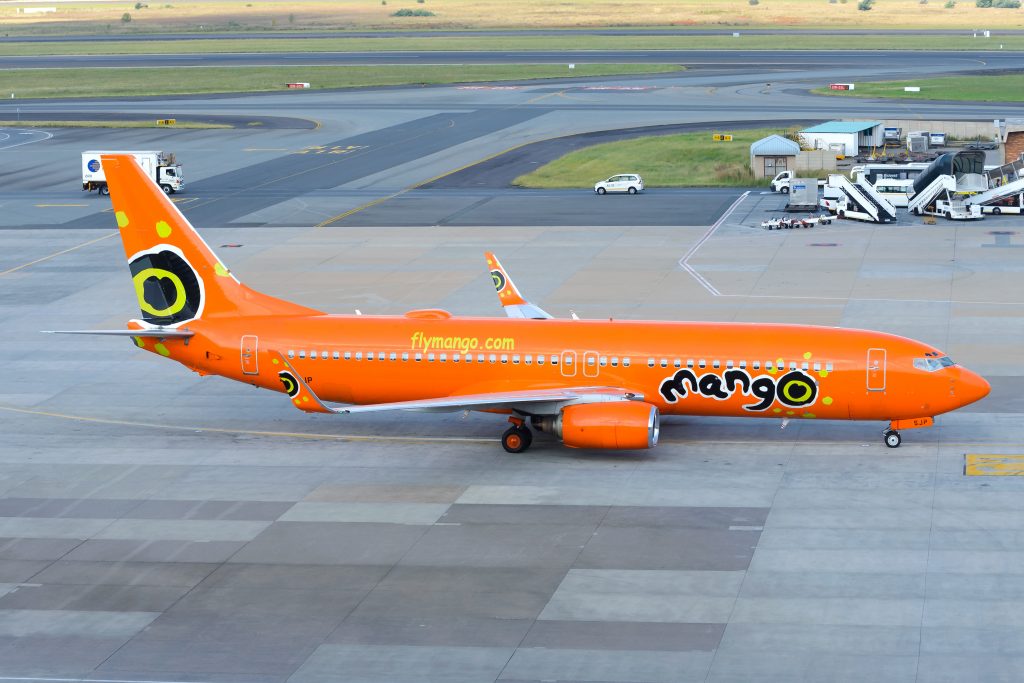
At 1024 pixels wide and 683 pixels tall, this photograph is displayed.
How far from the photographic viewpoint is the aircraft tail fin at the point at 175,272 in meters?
49.1

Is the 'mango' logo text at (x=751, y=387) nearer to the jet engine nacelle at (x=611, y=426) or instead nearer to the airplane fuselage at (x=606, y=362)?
the airplane fuselage at (x=606, y=362)

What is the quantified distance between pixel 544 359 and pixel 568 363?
0.82 metres

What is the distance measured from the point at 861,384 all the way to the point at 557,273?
32.8 m

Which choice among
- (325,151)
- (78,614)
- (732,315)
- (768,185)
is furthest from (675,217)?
(78,614)

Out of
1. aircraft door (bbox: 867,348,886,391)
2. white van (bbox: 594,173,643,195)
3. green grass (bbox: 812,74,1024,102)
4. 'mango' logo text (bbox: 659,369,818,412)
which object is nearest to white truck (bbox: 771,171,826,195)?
white van (bbox: 594,173,643,195)

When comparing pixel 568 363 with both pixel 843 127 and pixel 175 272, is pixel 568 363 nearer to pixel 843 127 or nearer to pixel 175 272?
pixel 175 272

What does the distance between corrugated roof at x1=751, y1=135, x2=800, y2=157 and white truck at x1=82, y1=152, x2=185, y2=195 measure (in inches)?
1814

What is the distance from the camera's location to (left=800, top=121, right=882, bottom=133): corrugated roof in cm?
11881

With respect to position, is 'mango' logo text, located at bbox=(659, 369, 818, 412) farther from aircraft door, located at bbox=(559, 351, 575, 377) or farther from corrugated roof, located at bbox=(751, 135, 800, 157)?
corrugated roof, located at bbox=(751, 135, 800, 157)

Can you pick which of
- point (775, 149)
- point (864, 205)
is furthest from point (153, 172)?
point (864, 205)

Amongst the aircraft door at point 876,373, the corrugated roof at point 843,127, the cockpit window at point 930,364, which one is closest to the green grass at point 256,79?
the corrugated roof at point 843,127

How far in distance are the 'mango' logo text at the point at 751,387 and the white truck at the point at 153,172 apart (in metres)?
70.4

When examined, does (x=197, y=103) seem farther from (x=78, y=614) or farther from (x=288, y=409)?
(x=78, y=614)

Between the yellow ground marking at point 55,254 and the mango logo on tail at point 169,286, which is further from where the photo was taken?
the yellow ground marking at point 55,254
